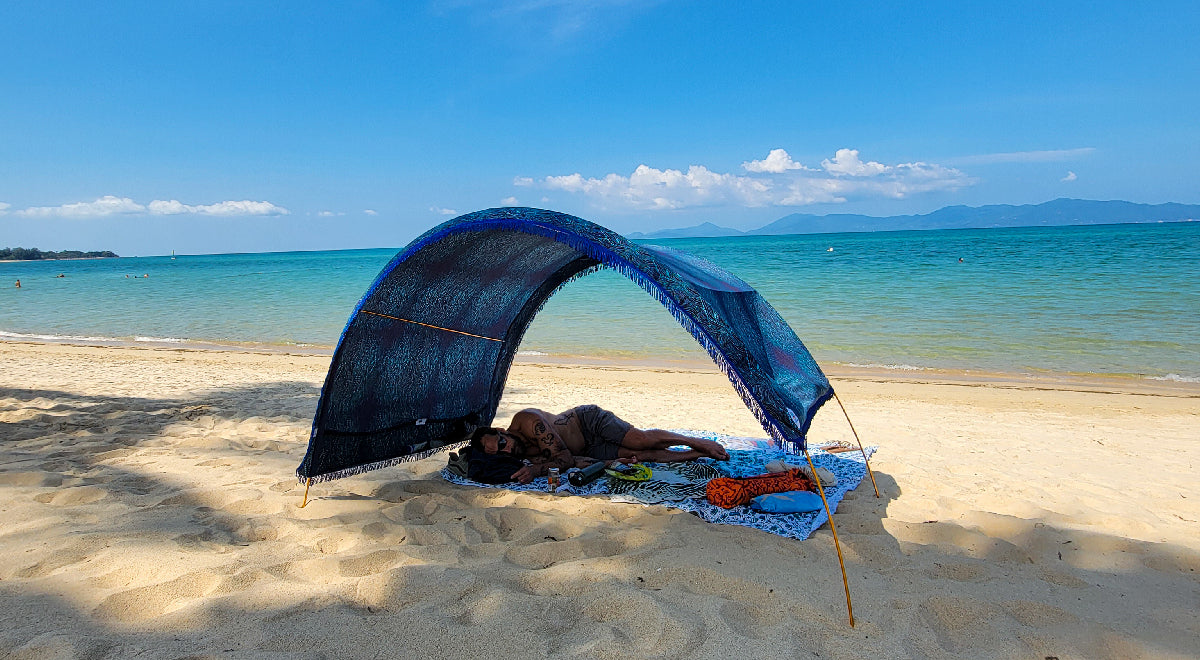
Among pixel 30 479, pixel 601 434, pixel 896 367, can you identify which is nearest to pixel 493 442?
pixel 601 434

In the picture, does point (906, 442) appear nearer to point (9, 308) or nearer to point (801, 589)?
point (801, 589)

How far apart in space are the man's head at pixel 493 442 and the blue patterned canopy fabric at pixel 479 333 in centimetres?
58

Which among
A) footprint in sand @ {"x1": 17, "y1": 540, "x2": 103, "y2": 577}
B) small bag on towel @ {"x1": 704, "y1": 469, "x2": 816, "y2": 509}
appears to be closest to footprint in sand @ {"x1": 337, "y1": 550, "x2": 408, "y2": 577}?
footprint in sand @ {"x1": 17, "y1": 540, "x2": 103, "y2": 577}

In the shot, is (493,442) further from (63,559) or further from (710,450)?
(63,559)

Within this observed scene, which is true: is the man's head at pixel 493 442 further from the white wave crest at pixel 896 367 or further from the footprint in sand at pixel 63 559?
the white wave crest at pixel 896 367

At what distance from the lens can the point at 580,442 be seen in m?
Result: 5.57

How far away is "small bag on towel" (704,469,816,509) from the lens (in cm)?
432

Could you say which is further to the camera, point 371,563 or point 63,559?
point 371,563

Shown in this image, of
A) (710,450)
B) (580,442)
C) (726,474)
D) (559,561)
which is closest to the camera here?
(559,561)

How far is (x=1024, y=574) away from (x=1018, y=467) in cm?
254

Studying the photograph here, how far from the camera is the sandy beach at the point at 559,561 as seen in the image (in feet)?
8.97

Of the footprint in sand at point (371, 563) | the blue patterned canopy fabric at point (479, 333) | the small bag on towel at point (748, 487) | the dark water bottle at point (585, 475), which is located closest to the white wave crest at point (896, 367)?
the blue patterned canopy fabric at point (479, 333)

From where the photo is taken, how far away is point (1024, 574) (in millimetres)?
3447

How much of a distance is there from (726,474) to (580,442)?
47.8 inches
